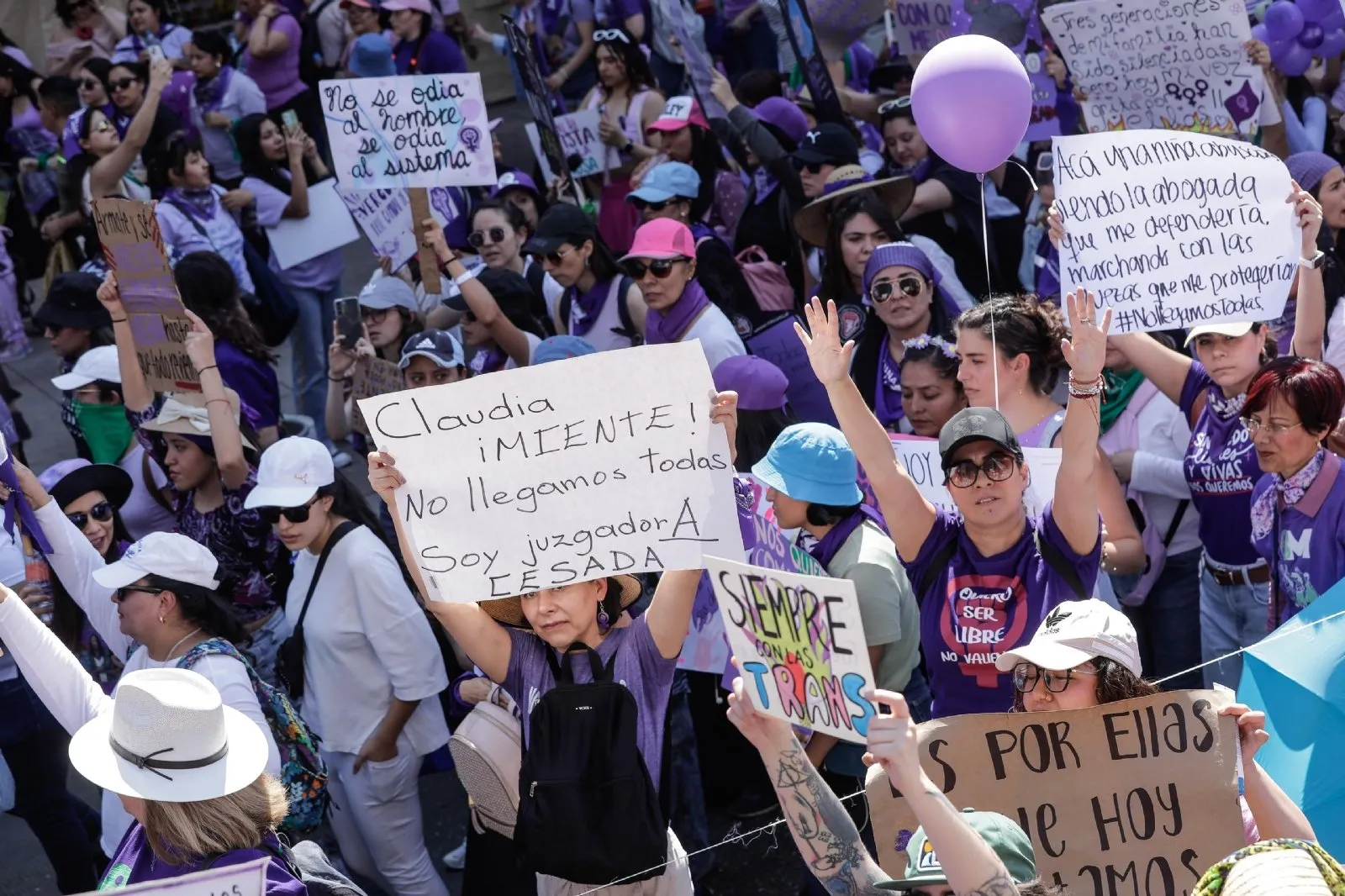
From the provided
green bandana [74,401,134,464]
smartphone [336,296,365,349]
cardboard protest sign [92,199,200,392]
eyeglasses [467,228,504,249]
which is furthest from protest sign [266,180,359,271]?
cardboard protest sign [92,199,200,392]

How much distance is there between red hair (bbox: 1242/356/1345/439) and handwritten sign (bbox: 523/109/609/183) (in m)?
5.62

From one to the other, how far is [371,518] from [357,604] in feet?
1.09

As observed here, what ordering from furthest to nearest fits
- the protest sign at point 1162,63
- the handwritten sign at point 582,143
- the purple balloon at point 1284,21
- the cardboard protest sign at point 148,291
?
the handwritten sign at point 582,143
the purple balloon at point 1284,21
the protest sign at point 1162,63
the cardboard protest sign at point 148,291

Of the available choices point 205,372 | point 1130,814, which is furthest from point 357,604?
point 1130,814

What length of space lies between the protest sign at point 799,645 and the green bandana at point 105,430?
415 centimetres

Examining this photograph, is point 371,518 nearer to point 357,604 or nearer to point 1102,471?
point 357,604

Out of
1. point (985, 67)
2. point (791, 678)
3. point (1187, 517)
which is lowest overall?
point (1187, 517)

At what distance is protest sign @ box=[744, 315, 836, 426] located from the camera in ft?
19.9

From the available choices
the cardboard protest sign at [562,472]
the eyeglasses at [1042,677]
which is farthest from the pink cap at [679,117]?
the eyeglasses at [1042,677]

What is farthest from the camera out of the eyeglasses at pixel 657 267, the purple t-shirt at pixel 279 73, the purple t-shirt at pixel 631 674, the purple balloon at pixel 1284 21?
the purple t-shirt at pixel 279 73

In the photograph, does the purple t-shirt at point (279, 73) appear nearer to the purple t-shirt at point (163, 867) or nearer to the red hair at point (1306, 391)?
the red hair at point (1306, 391)

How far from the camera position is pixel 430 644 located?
197 inches

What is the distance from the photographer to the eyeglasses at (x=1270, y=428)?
4.23 meters

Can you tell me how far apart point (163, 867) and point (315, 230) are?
602 centimetres
